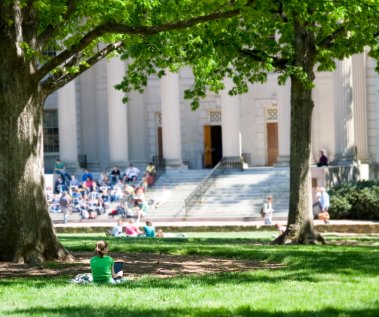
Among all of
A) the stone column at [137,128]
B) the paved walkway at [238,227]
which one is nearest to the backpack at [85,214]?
the paved walkway at [238,227]

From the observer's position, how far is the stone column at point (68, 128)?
3800 centimetres

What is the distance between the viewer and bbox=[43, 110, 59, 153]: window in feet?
137

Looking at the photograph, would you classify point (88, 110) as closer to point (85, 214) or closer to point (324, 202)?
point (85, 214)

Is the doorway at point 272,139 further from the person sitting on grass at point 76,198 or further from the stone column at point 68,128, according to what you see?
the person sitting on grass at point 76,198

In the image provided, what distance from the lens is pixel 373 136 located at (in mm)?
37062

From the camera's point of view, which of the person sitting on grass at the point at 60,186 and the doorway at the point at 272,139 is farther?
the doorway at the point at 272,139

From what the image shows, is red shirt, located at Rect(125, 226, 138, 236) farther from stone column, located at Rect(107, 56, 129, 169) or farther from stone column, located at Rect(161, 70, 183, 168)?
stone column, located at Rect(107, 56, 129, 169)

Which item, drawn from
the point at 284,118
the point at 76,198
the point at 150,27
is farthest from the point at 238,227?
the point at 150,27

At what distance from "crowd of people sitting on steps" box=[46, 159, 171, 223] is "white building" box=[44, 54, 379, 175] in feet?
8.16

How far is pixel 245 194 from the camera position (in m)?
31.6

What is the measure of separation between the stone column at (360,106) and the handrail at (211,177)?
6.25m

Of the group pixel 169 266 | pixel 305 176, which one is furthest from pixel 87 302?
pixel 305 176

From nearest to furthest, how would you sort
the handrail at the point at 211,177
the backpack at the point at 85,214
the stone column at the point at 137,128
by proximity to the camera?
the backpack at the point at 85,214 < the handrail at the point at 211,177 < the stone column at the point at 137,128

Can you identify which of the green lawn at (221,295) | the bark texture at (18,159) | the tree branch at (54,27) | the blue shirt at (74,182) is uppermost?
the tree branch at (54,27)
